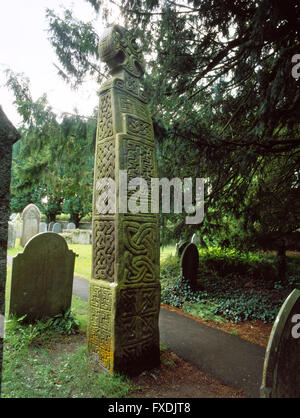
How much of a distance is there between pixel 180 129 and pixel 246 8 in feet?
6.79

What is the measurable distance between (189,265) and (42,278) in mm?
3641

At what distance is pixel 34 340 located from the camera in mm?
3285

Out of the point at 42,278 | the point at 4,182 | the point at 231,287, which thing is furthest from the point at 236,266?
the point at 4,182

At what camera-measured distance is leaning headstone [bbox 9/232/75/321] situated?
3652 mm

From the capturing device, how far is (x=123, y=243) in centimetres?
265

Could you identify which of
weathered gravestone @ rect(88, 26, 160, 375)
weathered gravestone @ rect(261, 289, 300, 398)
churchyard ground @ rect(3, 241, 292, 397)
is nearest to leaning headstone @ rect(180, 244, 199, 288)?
churchyard ground @ rect(3, 241, 292, 397)

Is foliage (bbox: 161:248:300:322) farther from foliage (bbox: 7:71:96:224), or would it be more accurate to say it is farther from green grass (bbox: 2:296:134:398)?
foliage (bbox: 7:71:96:224)

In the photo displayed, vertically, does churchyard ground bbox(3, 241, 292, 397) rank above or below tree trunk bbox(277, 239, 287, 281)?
below

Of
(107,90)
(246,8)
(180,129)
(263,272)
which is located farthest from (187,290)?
(246,8)

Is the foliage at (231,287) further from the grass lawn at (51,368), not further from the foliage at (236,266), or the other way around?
the grass lawn at (51,368)

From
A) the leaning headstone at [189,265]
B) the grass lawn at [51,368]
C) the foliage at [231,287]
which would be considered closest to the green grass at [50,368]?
the grass lawn at [51,368]

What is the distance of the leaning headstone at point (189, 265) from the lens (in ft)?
20.4

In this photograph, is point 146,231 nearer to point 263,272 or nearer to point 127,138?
point 127,138

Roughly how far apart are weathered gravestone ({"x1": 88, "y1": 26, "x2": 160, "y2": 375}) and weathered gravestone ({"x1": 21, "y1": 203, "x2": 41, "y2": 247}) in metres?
12.2
